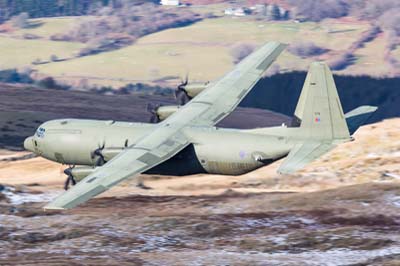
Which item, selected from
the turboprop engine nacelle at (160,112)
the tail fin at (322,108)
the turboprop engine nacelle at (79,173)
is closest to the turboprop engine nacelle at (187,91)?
the turboprop engine nacelle at (160,112)

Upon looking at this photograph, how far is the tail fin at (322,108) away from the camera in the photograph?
53.9 m

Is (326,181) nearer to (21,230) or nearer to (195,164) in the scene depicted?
(195,164)

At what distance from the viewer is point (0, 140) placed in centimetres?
8788

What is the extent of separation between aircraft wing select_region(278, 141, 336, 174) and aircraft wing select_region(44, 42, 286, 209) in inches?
307

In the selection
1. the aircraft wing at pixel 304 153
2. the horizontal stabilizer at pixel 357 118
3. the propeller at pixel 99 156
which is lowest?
the propeller at pixel 99 156

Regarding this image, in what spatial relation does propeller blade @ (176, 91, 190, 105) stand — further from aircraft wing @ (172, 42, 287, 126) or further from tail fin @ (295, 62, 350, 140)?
tail fin @ (295, 62, 350, 140)

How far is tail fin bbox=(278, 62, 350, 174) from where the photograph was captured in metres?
53.8

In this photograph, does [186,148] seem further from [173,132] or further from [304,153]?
[304,153]

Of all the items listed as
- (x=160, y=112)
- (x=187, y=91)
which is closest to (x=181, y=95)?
(x=187, y=91)

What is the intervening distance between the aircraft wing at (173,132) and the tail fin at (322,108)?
8427 mm

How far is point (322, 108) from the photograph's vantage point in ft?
178

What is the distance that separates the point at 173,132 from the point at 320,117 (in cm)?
1012

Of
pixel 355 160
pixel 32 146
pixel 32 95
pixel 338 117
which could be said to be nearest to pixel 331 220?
pixel 338 117

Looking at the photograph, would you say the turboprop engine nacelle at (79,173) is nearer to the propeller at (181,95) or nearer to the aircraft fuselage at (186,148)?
the aircraft fuselage at (186,148)
